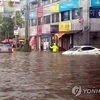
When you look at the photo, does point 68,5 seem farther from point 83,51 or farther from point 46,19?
point 83,51

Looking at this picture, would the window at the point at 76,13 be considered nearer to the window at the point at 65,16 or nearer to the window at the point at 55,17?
the window at the point at 65,16

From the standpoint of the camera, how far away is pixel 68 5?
155 feet

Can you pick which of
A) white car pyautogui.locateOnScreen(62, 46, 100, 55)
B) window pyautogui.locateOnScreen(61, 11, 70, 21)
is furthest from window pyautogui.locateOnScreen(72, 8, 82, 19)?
white car pyautogui.locateOnScreen(62, 46, 100, 55)

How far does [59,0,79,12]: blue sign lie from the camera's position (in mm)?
45625

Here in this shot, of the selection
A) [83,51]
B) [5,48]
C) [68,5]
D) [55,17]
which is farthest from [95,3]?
[5,48]

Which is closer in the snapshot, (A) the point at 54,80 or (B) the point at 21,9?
(A) the point at 54,80

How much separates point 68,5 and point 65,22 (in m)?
2.44

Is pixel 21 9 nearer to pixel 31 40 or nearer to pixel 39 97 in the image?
pixel 31 40

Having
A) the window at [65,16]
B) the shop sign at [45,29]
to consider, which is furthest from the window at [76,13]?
the shop sign at [45,29]

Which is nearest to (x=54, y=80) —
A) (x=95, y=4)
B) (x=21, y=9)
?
(x=95, y=4)

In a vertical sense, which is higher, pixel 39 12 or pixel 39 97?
pixel 39 12

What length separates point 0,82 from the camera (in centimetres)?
1063

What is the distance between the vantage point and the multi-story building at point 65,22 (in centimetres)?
4309

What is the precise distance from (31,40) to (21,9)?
34.3 feet
